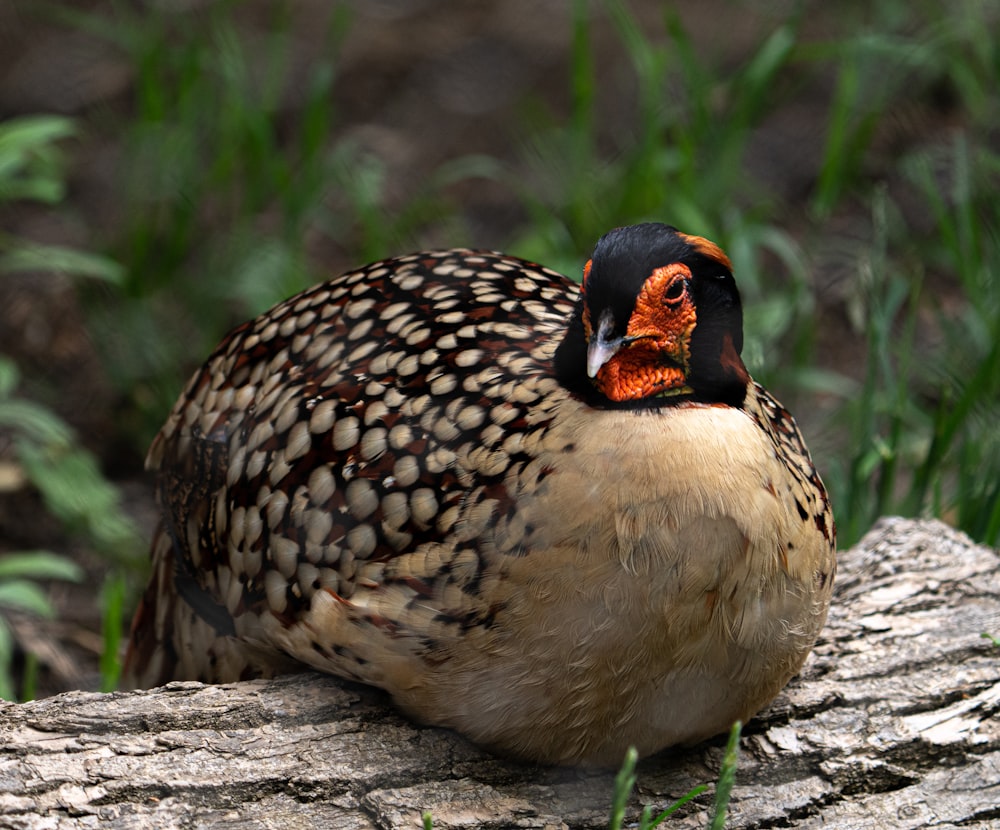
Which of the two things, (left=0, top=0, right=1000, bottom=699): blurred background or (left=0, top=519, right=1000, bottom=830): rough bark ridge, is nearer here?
(left=0, top=519, right=1000, bottom=830): rough bark ridge

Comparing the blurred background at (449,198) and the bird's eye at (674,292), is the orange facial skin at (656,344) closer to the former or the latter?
the bird's eye at (674,292)

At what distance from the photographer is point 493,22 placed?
4.42 metres

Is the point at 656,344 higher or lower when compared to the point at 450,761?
higher

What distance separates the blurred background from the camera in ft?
10.7

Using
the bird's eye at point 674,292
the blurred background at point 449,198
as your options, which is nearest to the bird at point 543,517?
the bird's eye at point 674,292

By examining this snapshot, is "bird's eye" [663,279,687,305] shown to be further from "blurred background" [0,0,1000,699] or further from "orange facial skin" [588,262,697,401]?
"blurred background" [0,0,1000,699]

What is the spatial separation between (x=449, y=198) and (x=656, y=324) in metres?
2.81

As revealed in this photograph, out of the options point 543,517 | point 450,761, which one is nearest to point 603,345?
point 543,517

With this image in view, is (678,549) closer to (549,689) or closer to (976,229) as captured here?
(549,689)

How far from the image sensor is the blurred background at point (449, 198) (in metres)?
3.28

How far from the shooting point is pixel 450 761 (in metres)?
2.02

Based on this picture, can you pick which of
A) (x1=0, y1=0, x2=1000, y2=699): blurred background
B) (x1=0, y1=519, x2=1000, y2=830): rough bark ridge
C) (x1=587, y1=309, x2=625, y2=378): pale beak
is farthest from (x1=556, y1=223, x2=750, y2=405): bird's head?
(x1=0, y1=0, x2=1000, y2=699): blurred background

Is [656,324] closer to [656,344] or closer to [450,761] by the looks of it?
[656,344]

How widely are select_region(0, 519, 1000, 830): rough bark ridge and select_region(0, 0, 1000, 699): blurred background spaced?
2.28 feet
